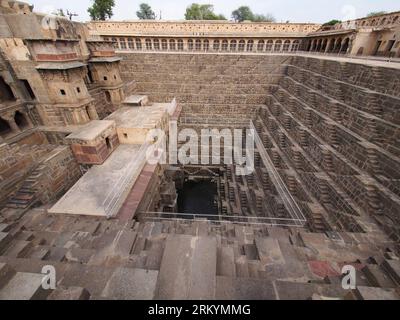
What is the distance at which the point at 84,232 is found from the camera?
582cm

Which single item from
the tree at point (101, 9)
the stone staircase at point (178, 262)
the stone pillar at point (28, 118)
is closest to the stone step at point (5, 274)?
the stone staircase at point (178, 262)

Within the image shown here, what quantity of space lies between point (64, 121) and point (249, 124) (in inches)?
565

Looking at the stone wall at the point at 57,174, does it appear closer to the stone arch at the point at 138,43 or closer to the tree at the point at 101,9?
the stone arch at the point at 138,43

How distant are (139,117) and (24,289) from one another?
10.9 metres

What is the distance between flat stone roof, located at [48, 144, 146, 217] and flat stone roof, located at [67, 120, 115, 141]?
1546 mm

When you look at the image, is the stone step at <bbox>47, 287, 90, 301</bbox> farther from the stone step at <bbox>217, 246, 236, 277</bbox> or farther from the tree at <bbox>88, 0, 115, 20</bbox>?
the tree at <bbox>88, 0, 115, 20</bbox>

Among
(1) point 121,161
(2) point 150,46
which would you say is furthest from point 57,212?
(2) point 150,46

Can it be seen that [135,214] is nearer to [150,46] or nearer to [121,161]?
[121,161]

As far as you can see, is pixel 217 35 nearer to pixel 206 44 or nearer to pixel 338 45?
pixel 206 44

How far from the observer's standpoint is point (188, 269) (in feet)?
12.0

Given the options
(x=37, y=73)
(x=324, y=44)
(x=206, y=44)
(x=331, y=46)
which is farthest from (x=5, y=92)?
(x=324, y=44)

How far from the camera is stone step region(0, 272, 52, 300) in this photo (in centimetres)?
293

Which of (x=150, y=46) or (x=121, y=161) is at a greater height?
(x=150, y=46)

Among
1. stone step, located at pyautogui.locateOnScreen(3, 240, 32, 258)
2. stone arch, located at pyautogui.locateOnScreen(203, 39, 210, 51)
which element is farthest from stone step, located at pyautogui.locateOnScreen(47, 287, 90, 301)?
stone arch, located at pyautogui.locateOnScreen(203, 39, 210, 51)
